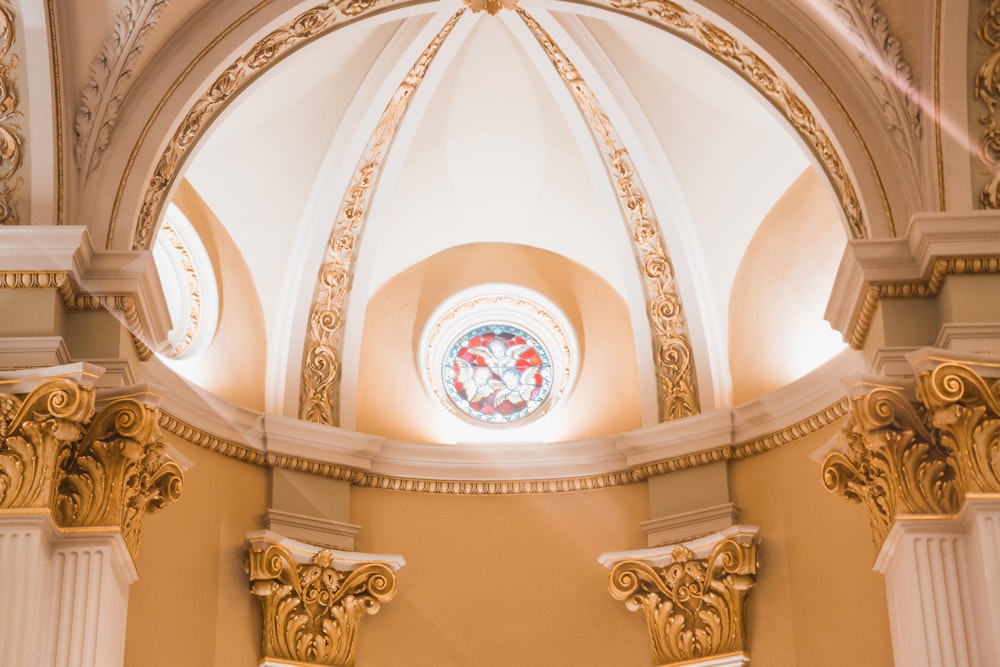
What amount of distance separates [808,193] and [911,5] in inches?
134

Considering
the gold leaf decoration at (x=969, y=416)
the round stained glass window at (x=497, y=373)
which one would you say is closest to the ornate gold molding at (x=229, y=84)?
the round stained glass window at (x=497, y=373)

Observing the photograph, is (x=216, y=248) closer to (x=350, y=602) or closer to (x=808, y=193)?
(x=350, y=602)

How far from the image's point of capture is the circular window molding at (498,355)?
1617 cm

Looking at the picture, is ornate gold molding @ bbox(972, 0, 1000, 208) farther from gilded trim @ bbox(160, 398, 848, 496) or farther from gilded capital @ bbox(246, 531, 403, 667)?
gilded capital @ bbox(246, 531, 403, 667)

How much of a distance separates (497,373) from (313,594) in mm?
3206

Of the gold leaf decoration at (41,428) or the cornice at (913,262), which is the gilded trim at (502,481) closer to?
the cornice at (913,262)

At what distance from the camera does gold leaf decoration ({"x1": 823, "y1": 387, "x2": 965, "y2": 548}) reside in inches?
410

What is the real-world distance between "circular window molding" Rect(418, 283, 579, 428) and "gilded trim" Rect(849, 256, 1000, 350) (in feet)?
15.8

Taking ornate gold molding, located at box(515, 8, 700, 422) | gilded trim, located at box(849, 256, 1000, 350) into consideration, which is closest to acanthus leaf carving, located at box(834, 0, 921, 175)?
gilded trim, located at box(849, 256, 1000, 350)

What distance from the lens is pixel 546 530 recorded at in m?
15.3

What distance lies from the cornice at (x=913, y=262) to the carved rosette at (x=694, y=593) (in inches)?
113

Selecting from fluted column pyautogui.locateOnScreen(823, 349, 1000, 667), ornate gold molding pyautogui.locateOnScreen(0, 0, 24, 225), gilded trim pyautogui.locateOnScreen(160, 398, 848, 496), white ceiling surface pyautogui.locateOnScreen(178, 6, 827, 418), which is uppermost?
white ceiling surface pyautogui.locateOnScreen(178, 6, 827, 418)

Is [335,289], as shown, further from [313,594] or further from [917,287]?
[917,287]

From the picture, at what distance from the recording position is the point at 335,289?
15.7 meters
